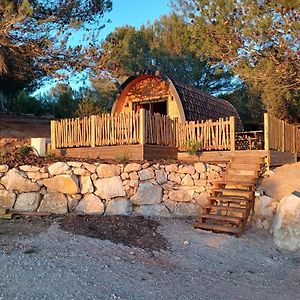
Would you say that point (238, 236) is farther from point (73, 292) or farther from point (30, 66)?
point (30, 66)

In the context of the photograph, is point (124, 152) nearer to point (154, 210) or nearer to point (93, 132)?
point (93, 132)

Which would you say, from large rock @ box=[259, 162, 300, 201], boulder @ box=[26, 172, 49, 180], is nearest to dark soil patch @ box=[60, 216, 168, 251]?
boulder @ box=[26, 172, 49, 180]

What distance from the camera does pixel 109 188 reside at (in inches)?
404

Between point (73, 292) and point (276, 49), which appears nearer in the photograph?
point (73, 292)

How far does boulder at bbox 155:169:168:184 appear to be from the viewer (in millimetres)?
10719

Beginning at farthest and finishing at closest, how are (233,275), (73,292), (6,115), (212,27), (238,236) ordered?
(6,115) → (212,27) → (238,236) → (233,275) → (73,292)

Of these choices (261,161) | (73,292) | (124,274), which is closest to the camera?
(73,292)

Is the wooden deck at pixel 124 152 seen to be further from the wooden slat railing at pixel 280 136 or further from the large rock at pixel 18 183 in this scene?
the wooden slat railing at pixel 280 136

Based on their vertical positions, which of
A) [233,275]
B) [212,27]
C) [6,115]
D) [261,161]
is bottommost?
[233,275]

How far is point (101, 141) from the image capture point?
475 inches

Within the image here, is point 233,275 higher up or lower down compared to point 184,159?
lower down

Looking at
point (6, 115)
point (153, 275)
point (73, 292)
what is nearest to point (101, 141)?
point (153, 275)

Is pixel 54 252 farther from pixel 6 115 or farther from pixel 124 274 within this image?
pixel 6 115

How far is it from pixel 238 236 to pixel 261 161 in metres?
3.17
